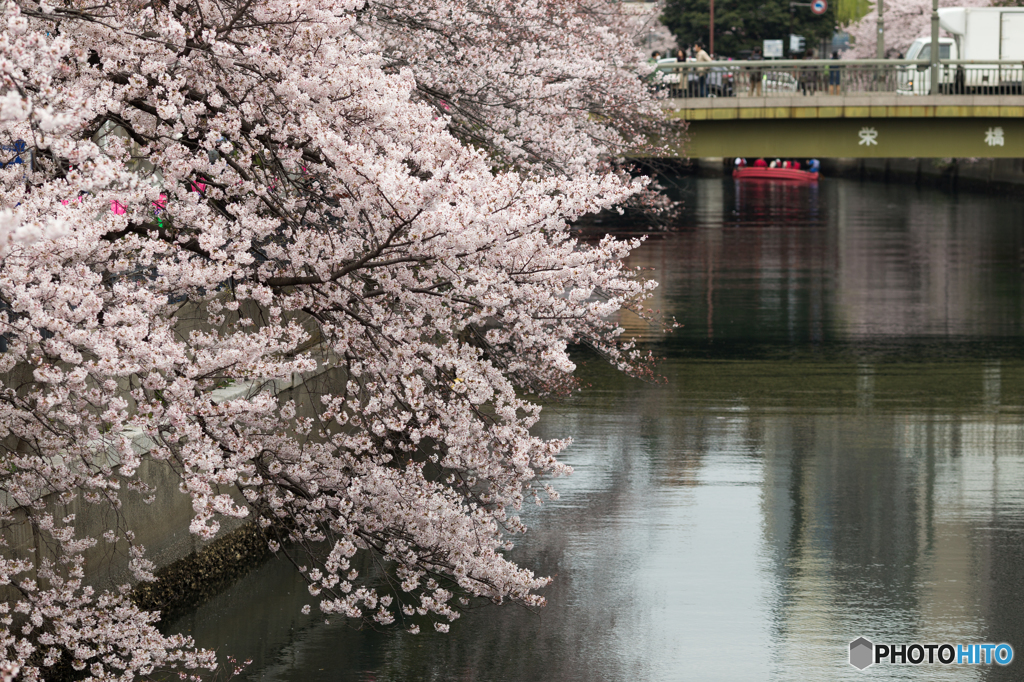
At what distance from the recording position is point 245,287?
30.3ft

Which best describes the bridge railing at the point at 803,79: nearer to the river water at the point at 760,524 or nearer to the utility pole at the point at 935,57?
the utility pole at the point at 935,57

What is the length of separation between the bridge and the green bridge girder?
24 millimetres

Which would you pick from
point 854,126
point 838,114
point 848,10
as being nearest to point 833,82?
point 854,126

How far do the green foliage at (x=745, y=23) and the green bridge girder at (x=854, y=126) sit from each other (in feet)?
168

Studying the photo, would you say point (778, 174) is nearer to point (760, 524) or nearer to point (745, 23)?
point (745, 23)

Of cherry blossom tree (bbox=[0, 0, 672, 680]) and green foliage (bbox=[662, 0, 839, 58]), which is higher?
green foliage (bbox=[662, 0, 839, 58])

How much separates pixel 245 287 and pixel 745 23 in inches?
3164

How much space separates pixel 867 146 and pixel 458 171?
84.6ft

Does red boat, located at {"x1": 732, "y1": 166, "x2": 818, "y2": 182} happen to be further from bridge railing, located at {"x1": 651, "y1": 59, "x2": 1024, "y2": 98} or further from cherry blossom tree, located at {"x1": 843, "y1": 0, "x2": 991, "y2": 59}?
bridge railing, located at {"x1": 651, "y1": 59, "x2": 1024, "y2": 98}

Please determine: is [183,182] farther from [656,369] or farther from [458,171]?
[656,369]

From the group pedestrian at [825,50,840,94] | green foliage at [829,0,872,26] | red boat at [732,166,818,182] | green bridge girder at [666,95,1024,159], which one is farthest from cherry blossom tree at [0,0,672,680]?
green foliage at [829,0,872,26]

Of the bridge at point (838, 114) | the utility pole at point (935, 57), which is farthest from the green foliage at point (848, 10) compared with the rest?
the bridge at point (838, 114)

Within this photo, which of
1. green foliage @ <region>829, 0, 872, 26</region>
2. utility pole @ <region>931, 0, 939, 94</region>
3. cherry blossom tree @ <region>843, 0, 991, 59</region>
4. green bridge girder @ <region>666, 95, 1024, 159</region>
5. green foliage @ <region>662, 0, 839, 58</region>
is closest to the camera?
green bridge girder @ <region>666, 95, 1024, 159</region>

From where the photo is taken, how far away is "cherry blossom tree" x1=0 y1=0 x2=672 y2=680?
27.0 feet
